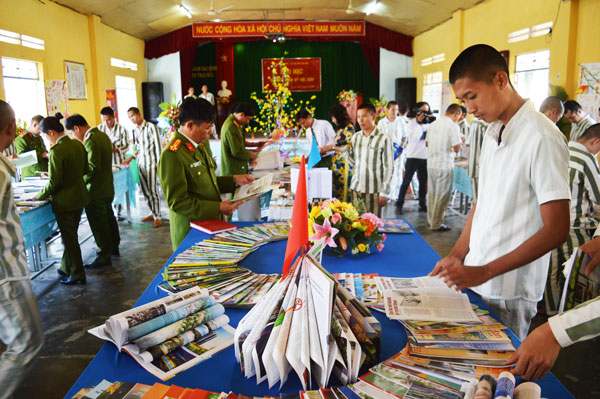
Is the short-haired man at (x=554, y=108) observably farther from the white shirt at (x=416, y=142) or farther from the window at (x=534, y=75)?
the window at (x=534, y=75)

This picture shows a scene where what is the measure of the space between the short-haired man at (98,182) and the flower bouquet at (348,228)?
10.3 ft

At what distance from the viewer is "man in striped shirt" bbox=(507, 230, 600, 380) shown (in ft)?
3.63

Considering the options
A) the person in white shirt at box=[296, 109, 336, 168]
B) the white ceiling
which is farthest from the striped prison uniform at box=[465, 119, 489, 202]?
the white ceiling

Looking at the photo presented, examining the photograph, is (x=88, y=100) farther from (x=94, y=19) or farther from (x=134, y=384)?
(x=134, y=384)

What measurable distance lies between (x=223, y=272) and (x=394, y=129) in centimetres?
630

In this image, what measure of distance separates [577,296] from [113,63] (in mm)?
10979

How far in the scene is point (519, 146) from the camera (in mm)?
1562

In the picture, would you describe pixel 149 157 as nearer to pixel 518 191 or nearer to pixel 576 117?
pixel 576 117

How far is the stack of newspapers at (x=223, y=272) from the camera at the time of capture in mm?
1744

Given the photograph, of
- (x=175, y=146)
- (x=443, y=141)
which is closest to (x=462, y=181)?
(x=443, y=141)

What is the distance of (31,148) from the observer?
5.60 m

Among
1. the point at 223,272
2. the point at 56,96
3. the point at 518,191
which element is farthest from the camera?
the point at 56,96

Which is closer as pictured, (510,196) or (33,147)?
(510,196)

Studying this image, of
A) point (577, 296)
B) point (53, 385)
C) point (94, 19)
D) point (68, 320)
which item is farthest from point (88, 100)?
point (577, 296)
